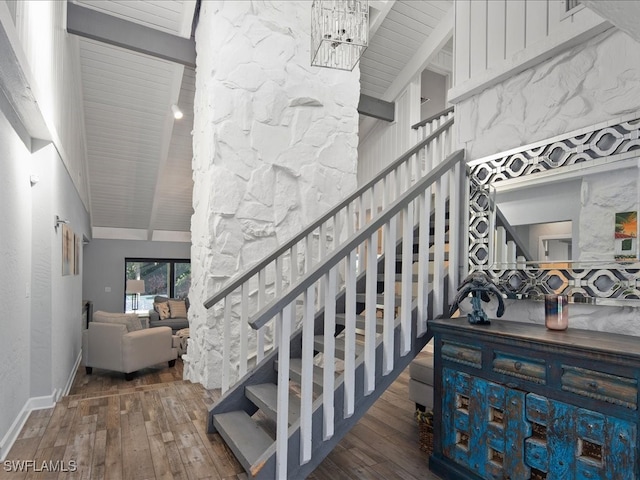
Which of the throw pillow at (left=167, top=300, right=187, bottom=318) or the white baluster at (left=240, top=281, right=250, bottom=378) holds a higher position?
the white baluster at (left=240, top=281, right=250, bottom=378)

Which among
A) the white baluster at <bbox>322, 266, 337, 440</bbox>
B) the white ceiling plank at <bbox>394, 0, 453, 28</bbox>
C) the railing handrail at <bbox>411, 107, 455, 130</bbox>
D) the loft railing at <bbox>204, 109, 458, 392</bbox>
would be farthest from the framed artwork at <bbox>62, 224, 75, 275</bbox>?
the white ceiling plank at <bbox>394, 0, 453, 28</bbox>

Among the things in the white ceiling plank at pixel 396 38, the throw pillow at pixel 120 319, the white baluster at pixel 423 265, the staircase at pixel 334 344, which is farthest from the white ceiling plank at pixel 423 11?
the throw pillow at pixel 120 319

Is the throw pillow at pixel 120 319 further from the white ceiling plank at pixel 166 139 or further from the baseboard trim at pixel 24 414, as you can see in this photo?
the white ceiling plank at pixel 166 139

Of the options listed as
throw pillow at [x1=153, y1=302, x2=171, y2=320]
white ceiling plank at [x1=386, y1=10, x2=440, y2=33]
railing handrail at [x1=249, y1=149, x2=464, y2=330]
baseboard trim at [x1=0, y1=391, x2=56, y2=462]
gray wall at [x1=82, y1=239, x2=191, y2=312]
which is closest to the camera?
railing handrail at [x1=249, y1=149, x2=464, y2=330]

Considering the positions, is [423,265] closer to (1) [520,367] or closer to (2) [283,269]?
(1) [520,367]

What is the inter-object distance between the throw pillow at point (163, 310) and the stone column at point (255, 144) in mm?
4935

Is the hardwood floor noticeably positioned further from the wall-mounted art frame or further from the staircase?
the wall-mounted art frame

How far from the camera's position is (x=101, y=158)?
7652mm

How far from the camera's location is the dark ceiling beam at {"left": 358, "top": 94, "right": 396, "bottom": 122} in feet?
23.4

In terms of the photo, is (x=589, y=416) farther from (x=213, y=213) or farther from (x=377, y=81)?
(x=377, y=81)

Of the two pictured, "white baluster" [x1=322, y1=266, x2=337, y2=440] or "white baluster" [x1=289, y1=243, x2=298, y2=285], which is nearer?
"white baluster" [x1=322, y1=266, x2=337, y2=440]

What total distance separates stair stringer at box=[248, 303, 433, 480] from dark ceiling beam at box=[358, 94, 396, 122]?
533cm

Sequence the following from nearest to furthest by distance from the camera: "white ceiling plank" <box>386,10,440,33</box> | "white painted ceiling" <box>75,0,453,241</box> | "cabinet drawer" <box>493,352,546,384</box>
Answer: "cabinet drawer" <box>493,352,546,384</box>, "white painted ceiling" <box>75,0,453,241</box>, "white ceiling plank" <box>386,10,440,33</box>

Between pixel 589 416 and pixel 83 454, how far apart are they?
2.77 meters
